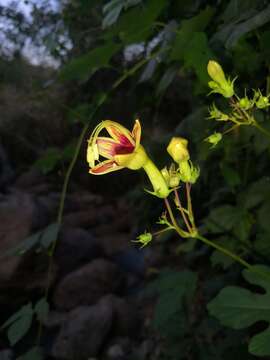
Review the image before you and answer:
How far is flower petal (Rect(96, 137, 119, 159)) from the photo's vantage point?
20.9 inches

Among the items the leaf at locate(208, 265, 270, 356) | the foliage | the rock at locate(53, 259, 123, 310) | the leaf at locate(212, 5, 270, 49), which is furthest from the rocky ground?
the leaf at locate(212, 5, 270, 49)

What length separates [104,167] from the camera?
52 cm

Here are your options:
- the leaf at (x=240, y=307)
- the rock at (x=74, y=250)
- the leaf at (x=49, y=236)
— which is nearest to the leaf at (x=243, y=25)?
the leaf at (x=240, y=307)

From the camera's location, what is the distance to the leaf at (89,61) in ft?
2.94

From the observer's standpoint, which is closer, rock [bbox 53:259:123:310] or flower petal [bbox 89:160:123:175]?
flower petal [bbox 89:160:123:175]

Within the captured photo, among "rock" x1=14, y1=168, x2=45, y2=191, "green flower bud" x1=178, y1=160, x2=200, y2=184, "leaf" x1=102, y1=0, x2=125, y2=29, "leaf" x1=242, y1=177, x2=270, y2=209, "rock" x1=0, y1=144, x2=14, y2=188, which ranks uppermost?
"leaf" x1=102, y1=0, x2=125, y2=29

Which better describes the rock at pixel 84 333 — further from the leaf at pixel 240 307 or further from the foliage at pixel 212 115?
the leaf at pixel 240 307

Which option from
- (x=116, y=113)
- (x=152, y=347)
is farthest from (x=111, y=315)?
(x=116, y=113)

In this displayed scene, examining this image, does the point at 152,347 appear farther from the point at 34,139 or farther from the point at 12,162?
the point at 12,162

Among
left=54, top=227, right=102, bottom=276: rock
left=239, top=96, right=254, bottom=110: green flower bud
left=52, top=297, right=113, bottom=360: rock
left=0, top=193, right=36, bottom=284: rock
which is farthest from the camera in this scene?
left=54, top=227, right=102, bottom=276: rock

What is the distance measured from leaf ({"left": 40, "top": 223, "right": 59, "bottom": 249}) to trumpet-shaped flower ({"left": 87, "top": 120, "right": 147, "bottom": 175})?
1.30 feet

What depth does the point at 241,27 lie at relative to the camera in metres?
0.61

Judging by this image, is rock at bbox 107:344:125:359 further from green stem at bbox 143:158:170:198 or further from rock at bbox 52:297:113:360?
green stem at bbox 143:158:170:198

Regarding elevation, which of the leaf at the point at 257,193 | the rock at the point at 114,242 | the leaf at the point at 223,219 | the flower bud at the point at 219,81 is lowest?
the rock at the point at 114,242
